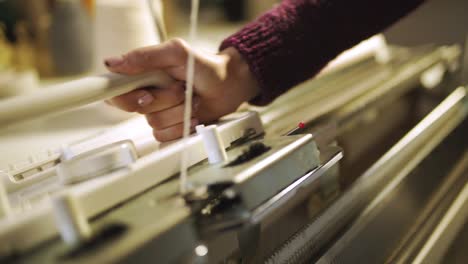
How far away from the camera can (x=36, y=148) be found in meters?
0.56

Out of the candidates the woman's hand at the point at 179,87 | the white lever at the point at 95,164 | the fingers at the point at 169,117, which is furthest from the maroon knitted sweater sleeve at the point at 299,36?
the white lever at the point at 95,164

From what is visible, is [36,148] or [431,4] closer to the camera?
[36,148]

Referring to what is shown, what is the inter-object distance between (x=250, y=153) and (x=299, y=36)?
0.84 feet

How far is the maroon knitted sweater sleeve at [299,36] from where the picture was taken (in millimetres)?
528

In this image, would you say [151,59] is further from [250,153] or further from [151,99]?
[250,153]

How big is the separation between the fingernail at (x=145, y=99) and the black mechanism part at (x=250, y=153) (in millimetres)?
162

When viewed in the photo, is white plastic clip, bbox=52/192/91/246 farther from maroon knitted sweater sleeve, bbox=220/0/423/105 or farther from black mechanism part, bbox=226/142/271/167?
maroon knitted sweater sleeve, bbox=220/0/423/105

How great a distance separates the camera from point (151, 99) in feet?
1.53

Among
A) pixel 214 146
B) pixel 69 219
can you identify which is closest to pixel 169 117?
pixel 214 146

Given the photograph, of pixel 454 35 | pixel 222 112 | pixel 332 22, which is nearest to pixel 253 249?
pixel 222 112

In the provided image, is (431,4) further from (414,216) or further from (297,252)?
(297,252)

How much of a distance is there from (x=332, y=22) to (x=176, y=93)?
10.5 inches

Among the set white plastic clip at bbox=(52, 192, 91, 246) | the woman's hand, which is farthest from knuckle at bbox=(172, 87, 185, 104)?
white plastic clip at bbox=(52, 192, 91, 246)

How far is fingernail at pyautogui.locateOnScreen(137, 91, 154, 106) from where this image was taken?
0.46 meters
